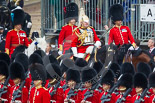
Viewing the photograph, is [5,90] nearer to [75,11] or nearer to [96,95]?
[96,95]

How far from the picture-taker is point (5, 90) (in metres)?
20.2

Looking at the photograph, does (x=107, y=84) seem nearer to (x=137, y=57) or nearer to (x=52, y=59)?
(x=137, y=57)

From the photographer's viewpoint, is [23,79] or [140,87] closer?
[140,87]

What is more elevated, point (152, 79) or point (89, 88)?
point (152, 79)

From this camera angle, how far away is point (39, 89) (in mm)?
18172

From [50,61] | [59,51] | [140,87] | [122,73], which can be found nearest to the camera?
[140,87]

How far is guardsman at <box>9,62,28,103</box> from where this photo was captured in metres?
19.7

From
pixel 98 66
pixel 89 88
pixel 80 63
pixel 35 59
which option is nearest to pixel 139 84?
pixel 89 88

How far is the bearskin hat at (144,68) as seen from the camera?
65.6 feet

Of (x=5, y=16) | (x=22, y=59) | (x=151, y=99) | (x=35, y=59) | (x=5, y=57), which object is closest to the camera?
(x=151, y=99)

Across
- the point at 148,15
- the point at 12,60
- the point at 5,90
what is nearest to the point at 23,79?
the point at 5,90

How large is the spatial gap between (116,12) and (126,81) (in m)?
4.27

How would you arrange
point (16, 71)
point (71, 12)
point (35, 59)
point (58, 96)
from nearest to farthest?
1. point (58, 96)
2. point (16, 71)
3. point (35, 59)
4. point (71, 12)

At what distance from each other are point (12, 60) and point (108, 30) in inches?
126
